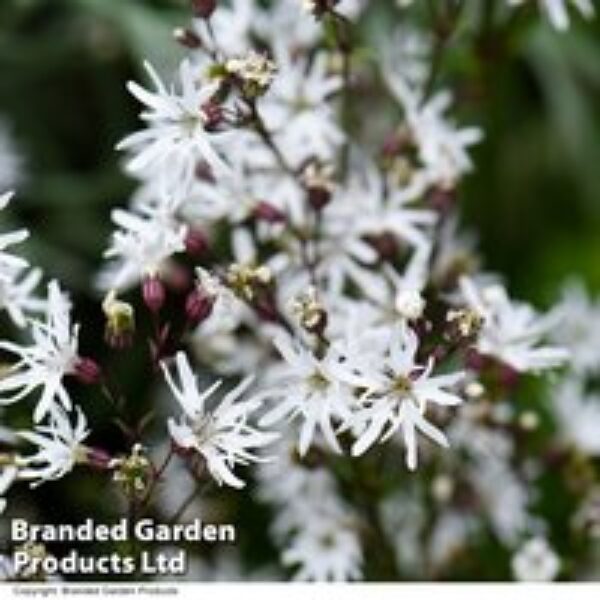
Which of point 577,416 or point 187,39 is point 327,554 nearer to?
point 577,416

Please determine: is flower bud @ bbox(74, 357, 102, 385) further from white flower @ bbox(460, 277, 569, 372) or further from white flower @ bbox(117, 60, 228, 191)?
white flower @ bbox(460, 277, 569, 372)

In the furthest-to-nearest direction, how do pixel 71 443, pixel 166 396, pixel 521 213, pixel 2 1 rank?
pixel 521 213
pixel 2 1
pixel 166 396
pixel 71 443

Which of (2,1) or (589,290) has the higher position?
(2,1)

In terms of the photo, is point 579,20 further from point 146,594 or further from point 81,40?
point 146,594

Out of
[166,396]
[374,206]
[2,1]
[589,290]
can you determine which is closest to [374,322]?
[374,206]

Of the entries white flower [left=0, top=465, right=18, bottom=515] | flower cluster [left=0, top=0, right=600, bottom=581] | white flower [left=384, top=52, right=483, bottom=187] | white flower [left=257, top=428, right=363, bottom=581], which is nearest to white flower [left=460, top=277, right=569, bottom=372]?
flower cluster [left=0, top=0, right=600, bottom=581]

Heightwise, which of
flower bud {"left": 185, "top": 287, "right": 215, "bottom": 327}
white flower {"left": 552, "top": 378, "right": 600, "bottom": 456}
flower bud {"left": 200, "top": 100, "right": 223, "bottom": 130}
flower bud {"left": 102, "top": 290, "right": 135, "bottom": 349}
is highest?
flower bud {"left": 200, "top": 100, "right": 223, "bottom": 130}

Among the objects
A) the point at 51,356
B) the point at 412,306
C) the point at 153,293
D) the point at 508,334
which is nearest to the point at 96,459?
the point at 51,356
